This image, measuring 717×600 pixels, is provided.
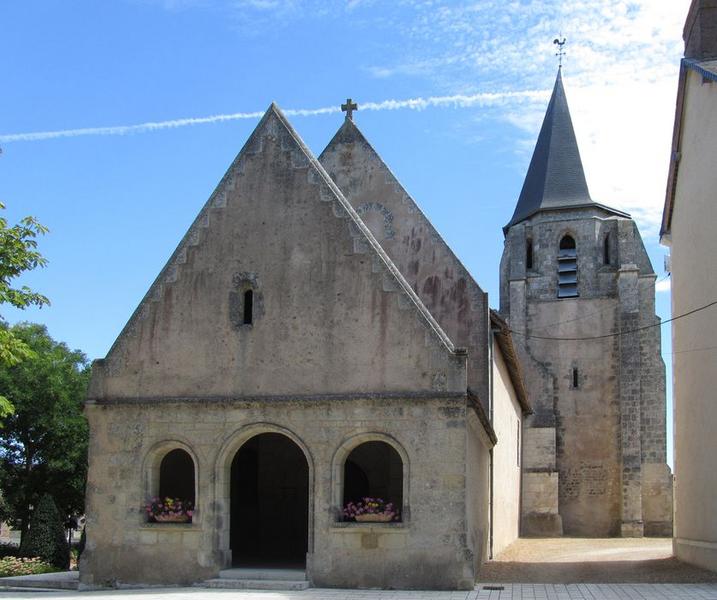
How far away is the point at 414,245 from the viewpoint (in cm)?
2286

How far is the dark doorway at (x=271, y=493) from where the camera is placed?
21.4 metres

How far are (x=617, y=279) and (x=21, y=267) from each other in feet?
95.0

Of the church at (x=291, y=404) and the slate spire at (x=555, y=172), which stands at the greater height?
the slate spire at (x=555, y=172)

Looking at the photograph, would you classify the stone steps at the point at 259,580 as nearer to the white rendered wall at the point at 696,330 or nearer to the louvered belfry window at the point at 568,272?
the white rendered wall at the point at 696,330

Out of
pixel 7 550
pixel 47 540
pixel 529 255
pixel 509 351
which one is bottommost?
pixel 7 550

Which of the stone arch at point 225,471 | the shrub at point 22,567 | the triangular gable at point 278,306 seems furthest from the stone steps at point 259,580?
the shrub at point 22,567

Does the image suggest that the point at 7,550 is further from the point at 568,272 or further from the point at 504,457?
the point at 568,272

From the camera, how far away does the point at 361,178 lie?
24.0 metres

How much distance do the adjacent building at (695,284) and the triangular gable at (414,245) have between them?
15.0ft

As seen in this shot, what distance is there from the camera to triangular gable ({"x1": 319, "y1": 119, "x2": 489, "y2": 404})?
2136cm

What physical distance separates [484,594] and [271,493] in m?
7.95

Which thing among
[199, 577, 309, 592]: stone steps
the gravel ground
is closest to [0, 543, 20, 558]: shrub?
the gravel ground

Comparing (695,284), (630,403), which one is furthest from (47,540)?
(630,403)

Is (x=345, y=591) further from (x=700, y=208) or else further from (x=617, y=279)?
(x=617, y=279)
